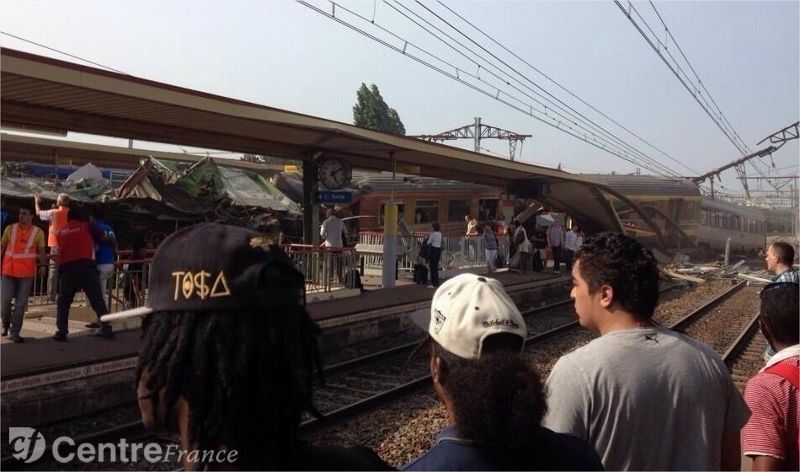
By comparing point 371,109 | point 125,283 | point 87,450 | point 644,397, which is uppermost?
point 371,109

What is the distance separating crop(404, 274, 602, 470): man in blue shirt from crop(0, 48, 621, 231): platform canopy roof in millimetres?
6542

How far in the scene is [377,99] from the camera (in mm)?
72062

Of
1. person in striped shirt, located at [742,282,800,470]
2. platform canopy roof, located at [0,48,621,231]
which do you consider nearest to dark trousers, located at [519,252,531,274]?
platform canopy roof, located at [0,48,621,231]

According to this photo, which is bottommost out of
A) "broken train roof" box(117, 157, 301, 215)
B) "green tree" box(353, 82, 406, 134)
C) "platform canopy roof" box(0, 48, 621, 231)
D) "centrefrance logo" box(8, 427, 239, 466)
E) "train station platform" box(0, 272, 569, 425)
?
"centrefrance logo" box(8, 427, 239, 466)

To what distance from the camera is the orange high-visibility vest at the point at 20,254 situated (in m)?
8.52

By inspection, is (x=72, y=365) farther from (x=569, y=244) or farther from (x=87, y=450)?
(x=569, y=244)

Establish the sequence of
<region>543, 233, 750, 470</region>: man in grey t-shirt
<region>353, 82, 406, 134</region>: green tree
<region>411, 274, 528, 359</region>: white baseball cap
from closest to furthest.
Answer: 1. <region>411, 274, 528, 359</region>: white baseball cap
2. <region>543, 233, 750, 470</region>: man in grey t-shirt
3. <region>353, 82, 406, 134</region>: green tree

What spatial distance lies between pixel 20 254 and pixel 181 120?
3176 mm

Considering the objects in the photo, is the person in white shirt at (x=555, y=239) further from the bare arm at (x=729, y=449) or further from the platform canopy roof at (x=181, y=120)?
the bare arm at (x=729, y=449)

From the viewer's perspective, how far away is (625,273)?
9.16 ft

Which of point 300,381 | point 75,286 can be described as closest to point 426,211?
point 75,286

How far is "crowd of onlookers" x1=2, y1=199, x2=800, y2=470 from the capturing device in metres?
1.72

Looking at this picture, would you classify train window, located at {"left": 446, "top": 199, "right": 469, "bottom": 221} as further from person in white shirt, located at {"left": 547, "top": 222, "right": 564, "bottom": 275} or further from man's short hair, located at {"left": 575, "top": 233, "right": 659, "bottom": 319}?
man's short hair, located at {"left": 575, "top": 233, "right": 659, "bottom": 319}

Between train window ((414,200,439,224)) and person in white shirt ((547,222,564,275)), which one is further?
train window ((414,200,439,224))
